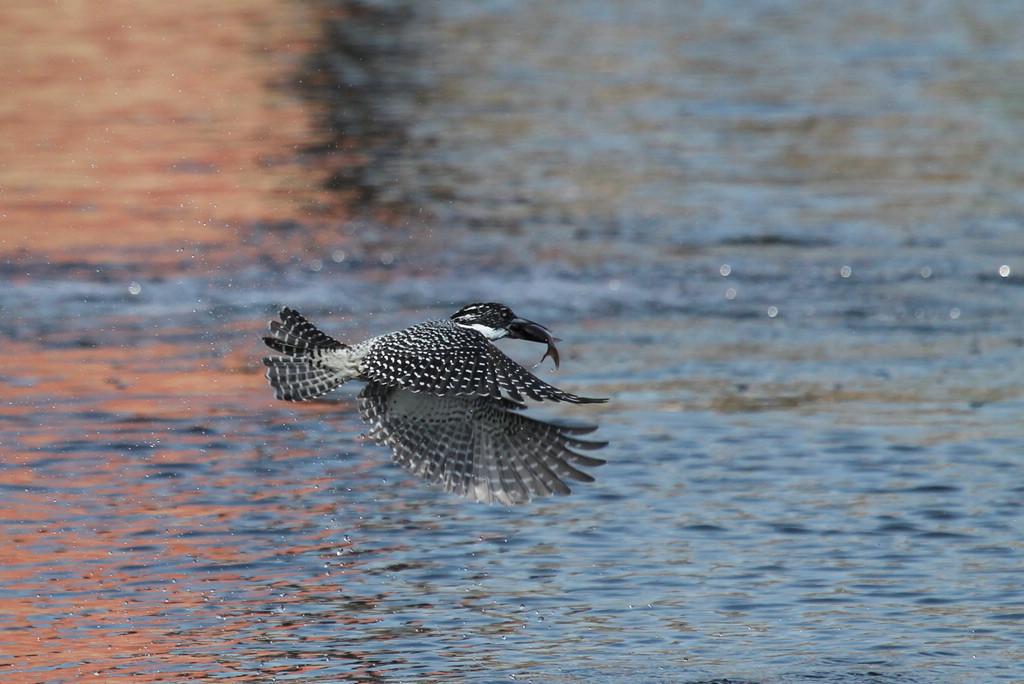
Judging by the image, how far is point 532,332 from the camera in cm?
652

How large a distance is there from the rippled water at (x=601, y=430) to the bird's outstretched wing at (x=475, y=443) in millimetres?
610

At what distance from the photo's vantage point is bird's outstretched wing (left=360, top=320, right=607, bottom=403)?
598 centimetres

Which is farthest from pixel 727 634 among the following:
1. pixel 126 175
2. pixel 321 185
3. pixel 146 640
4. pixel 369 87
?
pixel 369 87

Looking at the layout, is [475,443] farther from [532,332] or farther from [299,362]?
[299,362]

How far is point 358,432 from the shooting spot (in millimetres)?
9031

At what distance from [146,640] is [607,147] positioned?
429 inches

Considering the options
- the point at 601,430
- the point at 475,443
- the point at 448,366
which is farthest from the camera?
the point at 601,430

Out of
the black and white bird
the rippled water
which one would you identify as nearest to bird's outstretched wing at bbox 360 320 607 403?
the black and white bird

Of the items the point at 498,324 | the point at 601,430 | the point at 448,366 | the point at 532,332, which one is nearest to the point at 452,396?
the point at 448,366

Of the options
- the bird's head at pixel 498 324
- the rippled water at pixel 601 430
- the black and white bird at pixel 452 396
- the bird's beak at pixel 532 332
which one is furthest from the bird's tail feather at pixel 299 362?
the rippled water at pixel 601 430

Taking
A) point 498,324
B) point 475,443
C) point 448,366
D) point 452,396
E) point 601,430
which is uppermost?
point 498,324

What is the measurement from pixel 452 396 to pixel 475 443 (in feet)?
0.62

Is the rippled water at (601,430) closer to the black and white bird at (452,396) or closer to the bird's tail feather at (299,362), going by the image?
the black and white bird at (452,396)

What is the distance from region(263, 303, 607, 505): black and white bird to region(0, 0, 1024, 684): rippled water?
645mm
